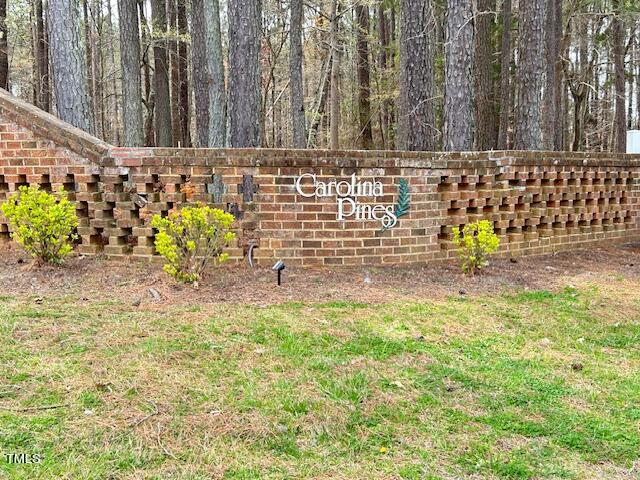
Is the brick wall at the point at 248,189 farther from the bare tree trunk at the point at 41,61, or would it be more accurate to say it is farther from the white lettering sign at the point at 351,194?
the bare tree trunk at the point at 41,61

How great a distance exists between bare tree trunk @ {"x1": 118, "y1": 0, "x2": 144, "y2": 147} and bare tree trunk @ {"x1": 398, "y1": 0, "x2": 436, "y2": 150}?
7.60 meters

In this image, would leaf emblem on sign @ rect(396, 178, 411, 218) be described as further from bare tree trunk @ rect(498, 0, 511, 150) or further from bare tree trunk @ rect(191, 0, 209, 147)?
bare tree trunk @ rect(498, 0, 511, 150)

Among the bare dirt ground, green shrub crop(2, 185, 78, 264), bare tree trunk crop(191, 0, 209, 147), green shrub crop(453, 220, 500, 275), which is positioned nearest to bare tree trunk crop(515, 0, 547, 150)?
the bare dirt ground

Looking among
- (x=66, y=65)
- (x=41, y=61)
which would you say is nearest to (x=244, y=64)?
(x=66, y=65)

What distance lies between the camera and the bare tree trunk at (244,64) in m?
8.76

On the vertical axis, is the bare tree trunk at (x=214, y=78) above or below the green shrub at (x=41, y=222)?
above

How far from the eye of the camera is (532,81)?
381 inches

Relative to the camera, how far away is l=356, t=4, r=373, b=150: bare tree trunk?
73.1 feet

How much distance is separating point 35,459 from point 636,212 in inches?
373

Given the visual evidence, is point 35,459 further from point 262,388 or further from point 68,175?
point 68,175

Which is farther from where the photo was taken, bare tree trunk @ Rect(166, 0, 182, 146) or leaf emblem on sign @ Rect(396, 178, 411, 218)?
bare tree trunk @ Rect(166, 0, 182, 146)

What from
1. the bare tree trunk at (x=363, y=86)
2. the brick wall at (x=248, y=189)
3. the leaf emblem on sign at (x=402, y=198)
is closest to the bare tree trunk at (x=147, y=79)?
the bare tree trunk at (x=363, y=86)

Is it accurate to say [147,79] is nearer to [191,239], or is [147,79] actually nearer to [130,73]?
[130,73]

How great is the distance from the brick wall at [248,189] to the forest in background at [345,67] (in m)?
1.71
